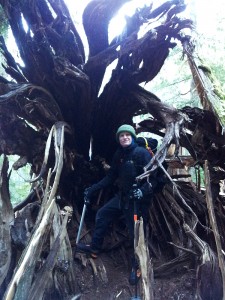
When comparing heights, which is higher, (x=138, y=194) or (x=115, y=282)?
(x=138, y=194)

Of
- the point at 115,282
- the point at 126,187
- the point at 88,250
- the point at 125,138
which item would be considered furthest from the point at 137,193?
the point at 115,282

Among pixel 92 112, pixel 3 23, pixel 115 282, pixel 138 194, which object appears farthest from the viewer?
pixel 3 23

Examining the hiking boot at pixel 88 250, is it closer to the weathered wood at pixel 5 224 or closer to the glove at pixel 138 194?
the weathered wood at pixel 5 224

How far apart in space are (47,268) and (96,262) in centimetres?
180

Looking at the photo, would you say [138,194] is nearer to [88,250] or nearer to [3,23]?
[88,250]

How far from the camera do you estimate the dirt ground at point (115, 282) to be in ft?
15.4

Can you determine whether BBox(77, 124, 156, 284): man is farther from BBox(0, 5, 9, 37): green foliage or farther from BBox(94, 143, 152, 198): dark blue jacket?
BBox(0, 5, 9, 37): green foliage

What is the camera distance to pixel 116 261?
18.4 ft

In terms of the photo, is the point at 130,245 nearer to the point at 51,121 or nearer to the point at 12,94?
the point at 51,121

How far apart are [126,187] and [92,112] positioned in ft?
5.52

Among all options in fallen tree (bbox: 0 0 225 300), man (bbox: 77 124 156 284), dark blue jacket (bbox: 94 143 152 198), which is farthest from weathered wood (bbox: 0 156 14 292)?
dark blue jacket (bbox: 94 143 152 198)

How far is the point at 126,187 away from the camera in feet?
16.3

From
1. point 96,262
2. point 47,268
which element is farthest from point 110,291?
point 47,268

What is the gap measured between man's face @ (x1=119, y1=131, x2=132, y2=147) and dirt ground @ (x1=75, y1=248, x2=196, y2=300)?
1829 millimetres
